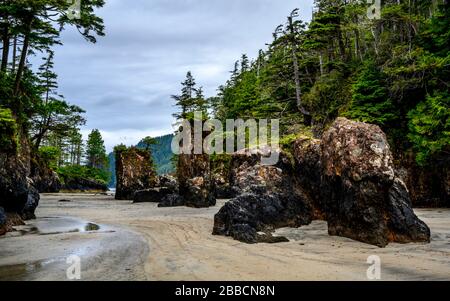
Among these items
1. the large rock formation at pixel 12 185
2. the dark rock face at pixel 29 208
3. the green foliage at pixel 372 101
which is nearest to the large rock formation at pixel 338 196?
the large rock formation at pixel 12 185

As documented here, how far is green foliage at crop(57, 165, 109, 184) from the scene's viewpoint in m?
55.4

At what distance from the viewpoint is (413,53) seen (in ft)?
56.5

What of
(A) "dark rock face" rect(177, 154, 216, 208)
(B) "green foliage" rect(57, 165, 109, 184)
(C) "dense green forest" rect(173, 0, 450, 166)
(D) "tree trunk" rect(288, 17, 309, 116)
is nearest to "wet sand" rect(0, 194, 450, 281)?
(C) "dense green forest" rect(173, 0, 450, 166)

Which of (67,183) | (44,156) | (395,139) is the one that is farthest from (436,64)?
(67,183)

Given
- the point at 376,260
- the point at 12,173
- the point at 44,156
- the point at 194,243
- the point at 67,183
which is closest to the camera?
the point at 376,260

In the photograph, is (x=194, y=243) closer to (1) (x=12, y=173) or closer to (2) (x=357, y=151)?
(2) (x=357, y=151)

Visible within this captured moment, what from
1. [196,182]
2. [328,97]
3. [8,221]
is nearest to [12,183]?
[8,221]

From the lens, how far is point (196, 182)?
2217cm

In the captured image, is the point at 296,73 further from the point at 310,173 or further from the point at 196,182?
the point at 310,173

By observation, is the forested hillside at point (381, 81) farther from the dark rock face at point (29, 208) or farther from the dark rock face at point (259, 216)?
the dark rock face at point (29, 208)

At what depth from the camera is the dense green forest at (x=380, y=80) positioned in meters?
16.2

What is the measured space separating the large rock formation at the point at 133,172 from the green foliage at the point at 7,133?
23.0m

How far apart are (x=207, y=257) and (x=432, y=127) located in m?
14.5

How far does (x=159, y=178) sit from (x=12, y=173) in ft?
81.5
